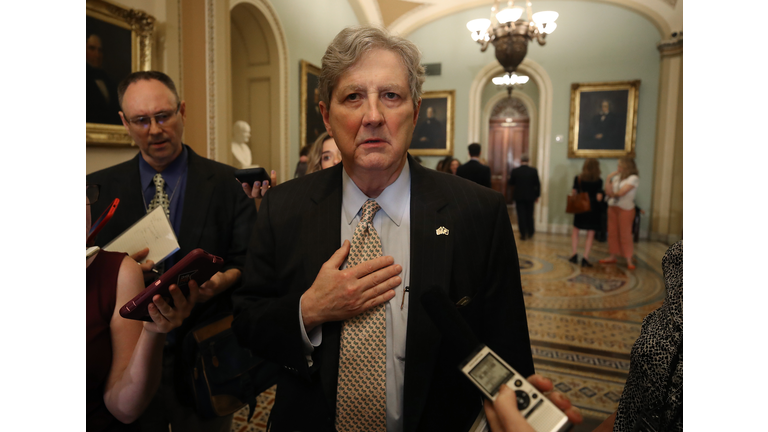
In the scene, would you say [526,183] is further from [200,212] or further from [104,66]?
[200,212]

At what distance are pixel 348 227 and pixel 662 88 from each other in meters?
10.9

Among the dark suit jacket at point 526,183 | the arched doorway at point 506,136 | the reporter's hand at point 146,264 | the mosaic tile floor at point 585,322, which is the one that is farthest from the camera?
the arched doorway at point 506,136

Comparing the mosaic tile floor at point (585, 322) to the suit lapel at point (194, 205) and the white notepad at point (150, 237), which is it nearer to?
the suit lapel at point (194, 205)

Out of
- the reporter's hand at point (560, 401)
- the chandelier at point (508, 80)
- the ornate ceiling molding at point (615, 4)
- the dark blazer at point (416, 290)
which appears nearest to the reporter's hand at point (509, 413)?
the reporter's hand at point (560, 401)

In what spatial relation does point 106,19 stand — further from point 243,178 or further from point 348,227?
point 348,227

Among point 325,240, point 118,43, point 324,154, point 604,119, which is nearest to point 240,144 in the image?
point 118,43

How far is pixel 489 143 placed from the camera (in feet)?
57.1

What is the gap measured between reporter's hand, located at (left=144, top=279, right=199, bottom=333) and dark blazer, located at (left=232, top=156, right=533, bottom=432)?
0.62 feet

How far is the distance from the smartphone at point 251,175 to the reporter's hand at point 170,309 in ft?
2.99

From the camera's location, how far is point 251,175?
209 cm

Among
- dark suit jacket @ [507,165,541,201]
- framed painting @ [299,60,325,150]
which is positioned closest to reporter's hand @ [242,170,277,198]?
framed painting @ [299,60,325,150]

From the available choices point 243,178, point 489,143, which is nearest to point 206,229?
point 243,178

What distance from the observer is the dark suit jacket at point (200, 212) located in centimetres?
202

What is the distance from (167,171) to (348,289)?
1391 millimetres
